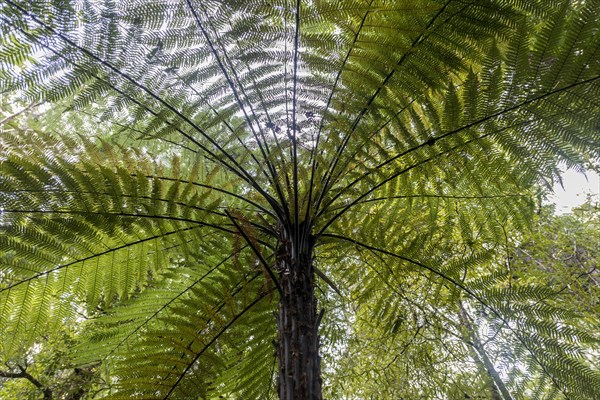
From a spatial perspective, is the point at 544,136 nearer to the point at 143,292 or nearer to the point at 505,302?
the point at 505,302

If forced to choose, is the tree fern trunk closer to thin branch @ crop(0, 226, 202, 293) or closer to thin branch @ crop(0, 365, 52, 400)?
thin branch @ crop(0, 226, 202, 293)

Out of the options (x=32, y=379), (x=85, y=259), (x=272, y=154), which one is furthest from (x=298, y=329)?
(x=32, y=379)

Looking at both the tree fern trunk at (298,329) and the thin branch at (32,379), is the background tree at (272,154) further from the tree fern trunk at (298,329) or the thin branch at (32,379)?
the thin branch at (32,379)

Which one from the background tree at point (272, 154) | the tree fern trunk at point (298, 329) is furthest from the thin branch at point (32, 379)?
the tree fern trunk at point (298, 329)

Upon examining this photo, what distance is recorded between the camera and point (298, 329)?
100cm

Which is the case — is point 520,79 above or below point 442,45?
below

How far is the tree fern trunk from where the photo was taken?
91 cm

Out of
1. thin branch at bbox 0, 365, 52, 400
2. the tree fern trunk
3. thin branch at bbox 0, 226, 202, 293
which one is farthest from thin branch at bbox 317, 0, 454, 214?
thin branch at bbox 0, 365, 52, 400

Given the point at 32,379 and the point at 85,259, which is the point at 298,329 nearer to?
the point at 85,259

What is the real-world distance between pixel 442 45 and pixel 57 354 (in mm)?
5499

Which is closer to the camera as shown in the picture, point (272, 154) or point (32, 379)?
point (272, 154)

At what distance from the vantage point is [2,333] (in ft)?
4.06

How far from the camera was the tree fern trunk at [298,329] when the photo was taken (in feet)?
2.97

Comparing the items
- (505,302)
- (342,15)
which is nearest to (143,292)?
(342,15)
